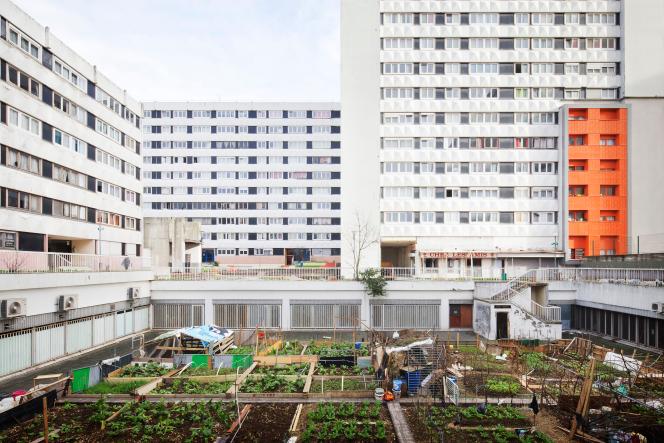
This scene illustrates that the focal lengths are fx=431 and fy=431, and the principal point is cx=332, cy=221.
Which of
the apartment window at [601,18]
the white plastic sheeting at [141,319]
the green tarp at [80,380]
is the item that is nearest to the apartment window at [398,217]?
the white plastic sheeting at [141,319]

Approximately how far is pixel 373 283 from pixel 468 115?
19719 mm

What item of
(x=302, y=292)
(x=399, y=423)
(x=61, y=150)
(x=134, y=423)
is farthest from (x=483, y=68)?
(x=134, y=423)

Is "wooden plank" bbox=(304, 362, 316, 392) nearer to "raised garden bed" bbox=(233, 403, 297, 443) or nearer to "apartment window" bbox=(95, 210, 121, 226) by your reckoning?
"raised garden bed" bbox=(233, 403, 297, 443)

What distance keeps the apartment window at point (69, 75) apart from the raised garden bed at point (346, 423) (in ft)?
85.0

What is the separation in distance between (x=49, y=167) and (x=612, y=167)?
44755mm

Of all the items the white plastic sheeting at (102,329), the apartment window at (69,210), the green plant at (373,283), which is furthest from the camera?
the green plant at (373,283)

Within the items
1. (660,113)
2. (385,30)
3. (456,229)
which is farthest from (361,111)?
(660,113)

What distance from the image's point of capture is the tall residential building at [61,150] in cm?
2309

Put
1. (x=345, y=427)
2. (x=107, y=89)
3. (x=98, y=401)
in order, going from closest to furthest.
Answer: (x=345, y=427) → (x=98, y=401) → (x=107, y=89)


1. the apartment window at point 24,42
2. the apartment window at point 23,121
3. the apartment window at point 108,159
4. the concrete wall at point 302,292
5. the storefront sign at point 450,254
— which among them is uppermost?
the apartment window at point 24,42

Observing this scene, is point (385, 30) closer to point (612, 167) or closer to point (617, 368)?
point (612, 167)

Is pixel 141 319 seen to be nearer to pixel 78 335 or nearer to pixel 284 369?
pixel 78 335

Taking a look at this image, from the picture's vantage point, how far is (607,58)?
40094mm

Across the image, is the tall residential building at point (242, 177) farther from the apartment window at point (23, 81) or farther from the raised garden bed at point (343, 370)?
the raised garden bed at point (343, 370)
